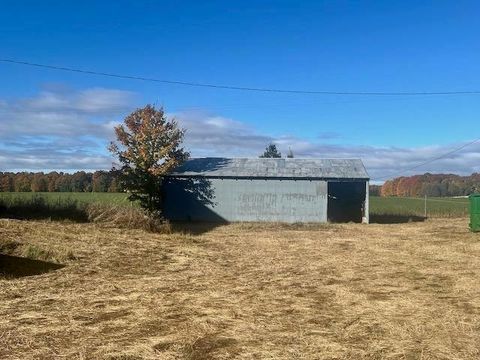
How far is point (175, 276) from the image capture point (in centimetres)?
1039

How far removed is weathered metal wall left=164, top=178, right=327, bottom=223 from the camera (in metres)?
26.5

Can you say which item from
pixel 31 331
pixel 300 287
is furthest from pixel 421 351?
pixel 31 331

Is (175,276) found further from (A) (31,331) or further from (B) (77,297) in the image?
(A) (31,331)

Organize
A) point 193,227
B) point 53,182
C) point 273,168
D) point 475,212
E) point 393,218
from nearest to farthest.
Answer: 1. point 475,212
2. point 193,227
3. point 273,168
4. point 393,218
5. point 53,182

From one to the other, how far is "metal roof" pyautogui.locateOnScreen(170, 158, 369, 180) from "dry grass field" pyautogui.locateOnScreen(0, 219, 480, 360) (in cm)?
1141

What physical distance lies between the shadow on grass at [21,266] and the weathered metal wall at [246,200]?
52.0 feet

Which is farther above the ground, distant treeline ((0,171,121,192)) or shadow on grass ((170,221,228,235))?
distant treeline ((0,171,121,192))

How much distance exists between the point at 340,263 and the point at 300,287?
3.41 metres

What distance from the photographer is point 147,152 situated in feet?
82.7

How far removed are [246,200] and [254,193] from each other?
59 centimetres

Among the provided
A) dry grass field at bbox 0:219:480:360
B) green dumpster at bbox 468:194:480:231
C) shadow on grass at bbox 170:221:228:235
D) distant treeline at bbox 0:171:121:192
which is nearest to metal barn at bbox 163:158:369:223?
shadow on grass at bbox 170:221:228:235

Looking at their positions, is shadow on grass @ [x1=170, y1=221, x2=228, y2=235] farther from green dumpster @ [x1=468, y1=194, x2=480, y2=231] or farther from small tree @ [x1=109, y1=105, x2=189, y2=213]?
green dumpster @ [x1=468, y1=194, x2=480, y2=231]

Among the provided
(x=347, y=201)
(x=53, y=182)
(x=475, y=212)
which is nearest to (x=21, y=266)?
(x=475, y=212)

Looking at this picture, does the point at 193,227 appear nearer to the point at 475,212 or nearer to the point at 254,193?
the point at 254,193
